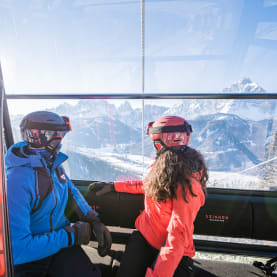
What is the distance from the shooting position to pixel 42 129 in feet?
4.10

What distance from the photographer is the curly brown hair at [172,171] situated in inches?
50.1

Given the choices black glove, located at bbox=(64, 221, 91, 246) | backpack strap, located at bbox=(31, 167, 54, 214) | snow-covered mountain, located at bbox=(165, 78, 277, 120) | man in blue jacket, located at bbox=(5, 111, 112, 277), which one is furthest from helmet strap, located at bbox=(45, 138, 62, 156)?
snow-covered mountain, located at bbox=(165, 78, 277, 120)

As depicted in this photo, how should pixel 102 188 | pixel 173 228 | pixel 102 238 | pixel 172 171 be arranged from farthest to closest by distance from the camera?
pixel 102 188, pixel 102 238, pixel 172 171, pixel 173 228

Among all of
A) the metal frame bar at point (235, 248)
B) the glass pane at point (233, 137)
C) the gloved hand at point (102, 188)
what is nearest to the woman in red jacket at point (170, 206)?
the gloved hand at point (102, 188)

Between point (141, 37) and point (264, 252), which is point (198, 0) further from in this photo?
point (264, 252)

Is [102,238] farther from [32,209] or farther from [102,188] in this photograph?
[32,209]

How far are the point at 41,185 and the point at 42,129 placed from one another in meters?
0.35

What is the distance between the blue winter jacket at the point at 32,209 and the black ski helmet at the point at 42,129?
0.08 metres

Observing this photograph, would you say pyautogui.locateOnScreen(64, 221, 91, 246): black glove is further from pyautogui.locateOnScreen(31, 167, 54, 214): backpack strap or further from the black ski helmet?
the black ski helmet

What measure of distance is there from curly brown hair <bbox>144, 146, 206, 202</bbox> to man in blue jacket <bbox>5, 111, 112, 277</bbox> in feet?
1.97

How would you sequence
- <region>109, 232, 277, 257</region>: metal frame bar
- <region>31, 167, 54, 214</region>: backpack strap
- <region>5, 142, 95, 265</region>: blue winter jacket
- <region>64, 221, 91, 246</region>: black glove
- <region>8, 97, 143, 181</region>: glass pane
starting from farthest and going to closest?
<region>8, 97, 143, 181</region>: glass pane, <region>109, 232, 277, 257</region>: metal frame bar, <region>64, 221, 91, 246</region>: black glove, <region>31, 167, 54, 214</region>: backpack strap, <region>5, 142, 95, 265</region>: blue winter jacket

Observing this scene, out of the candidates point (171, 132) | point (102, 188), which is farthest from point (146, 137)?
point (171, 132)

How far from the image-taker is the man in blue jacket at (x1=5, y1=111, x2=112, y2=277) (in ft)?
3.66

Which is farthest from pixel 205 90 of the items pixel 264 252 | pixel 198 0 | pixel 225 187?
pixel 264 252
